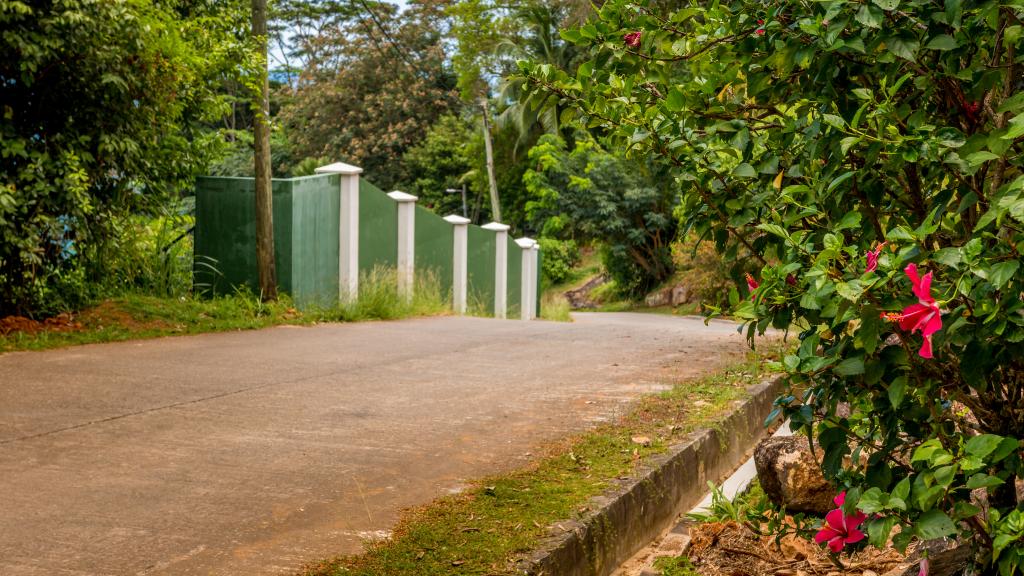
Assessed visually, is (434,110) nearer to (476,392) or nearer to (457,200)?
(457,200)

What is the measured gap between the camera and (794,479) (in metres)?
4.22

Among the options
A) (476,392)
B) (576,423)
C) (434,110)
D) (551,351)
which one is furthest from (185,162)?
(434,110)

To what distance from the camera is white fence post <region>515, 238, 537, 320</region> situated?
23389 mm

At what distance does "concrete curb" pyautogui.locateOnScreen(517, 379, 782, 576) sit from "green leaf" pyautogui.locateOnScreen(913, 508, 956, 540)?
50.0 inches

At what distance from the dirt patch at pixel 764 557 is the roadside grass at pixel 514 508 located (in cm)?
43

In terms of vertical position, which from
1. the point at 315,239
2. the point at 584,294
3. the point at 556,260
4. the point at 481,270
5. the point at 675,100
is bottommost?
the point at 584,294

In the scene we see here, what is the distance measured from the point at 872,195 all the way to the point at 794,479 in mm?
2096

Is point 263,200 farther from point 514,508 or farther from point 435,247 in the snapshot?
point 514,508

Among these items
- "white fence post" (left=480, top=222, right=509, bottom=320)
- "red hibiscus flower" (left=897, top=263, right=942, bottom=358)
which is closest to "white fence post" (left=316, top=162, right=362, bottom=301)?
"white fence post" (left=480, top=222, right=509, bottom=320)

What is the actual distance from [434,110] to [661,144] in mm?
42648

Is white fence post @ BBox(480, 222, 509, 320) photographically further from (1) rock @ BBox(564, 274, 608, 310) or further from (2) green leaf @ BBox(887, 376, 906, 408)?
(1) rock @ BBox(564, 274, 608, 310)

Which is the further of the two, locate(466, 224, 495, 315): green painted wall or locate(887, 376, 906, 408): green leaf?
locate(466, 224, 495, 315): green painted wall

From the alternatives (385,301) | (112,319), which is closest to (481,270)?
(385,301)

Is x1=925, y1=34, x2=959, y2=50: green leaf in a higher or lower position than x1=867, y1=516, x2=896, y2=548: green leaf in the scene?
higher
